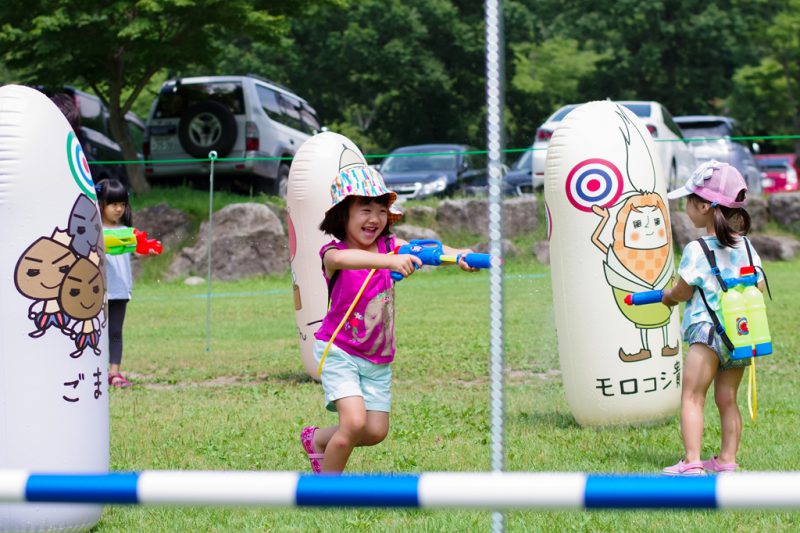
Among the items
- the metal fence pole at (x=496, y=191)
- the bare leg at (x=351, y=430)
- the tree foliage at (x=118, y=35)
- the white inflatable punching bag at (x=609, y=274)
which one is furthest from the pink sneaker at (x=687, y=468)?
the tree foliage at (x=118, y=35)

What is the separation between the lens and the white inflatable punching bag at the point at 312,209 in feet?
27.4

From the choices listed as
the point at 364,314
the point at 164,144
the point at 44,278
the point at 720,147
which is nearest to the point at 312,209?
the point at 364,314

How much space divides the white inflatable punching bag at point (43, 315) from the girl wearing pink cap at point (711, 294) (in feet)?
8.52

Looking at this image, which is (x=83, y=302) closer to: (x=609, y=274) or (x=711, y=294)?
(x=711, y=294)

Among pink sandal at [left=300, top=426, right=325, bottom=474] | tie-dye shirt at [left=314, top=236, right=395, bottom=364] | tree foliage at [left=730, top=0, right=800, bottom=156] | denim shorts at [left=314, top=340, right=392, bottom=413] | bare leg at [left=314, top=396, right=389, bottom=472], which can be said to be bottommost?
pink sandal at [left=300, top=426, right=325, bottom=474]

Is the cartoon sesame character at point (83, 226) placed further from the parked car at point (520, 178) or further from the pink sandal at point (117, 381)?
the parked car at point (520, 178)

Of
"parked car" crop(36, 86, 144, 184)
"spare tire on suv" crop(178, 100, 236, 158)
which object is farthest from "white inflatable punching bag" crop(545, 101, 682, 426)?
"parked car" crop(36, 86, 144, 184)

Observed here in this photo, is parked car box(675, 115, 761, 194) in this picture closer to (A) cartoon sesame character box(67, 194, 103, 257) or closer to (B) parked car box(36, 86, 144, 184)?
(B) parked car box(36, 86, 144, 184)

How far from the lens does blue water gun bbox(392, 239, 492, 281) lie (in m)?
3.53

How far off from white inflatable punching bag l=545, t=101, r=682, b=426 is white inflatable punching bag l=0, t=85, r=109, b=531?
3.08 metres

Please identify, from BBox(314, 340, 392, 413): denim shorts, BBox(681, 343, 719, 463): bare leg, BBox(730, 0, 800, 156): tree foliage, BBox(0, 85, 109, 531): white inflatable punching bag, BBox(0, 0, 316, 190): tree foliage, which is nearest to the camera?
BBox(0, 85, 109, 531): white inflatable punching bag

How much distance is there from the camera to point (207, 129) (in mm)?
18953

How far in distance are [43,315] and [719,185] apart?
305 cm

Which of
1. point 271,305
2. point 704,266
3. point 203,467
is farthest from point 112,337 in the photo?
point 271,305
